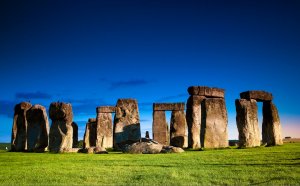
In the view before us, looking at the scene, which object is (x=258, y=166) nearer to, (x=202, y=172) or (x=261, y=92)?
(x=202, y=172)

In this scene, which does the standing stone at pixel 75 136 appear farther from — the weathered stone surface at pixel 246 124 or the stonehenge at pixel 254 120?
the weathered stone surface at pixel 246 124

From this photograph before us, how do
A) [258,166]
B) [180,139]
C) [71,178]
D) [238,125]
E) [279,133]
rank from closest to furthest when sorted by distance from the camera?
[71,178] < [258,166] < [238,125] < [279,133] < [180,139]

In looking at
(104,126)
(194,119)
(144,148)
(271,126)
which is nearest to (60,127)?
(144,148)

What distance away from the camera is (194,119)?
17828 millimetres

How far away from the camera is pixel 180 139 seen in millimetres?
22562

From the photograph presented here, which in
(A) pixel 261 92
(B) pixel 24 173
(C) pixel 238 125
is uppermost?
(A) pixel 261 92

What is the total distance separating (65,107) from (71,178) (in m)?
10.3

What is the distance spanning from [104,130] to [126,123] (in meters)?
6.07

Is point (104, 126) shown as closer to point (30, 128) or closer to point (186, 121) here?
point (30, 128)

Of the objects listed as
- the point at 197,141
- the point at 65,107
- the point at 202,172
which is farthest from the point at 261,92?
the point at 202,172

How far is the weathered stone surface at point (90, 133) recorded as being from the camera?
2725 cm

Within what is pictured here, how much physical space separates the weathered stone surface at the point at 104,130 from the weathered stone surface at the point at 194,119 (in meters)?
10.4

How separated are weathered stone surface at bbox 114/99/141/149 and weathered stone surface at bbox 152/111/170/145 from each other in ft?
6.11

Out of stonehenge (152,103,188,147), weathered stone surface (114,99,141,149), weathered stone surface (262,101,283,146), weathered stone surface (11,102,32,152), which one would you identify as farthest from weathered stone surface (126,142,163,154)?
weathered stone surface (11,102,32,152)
